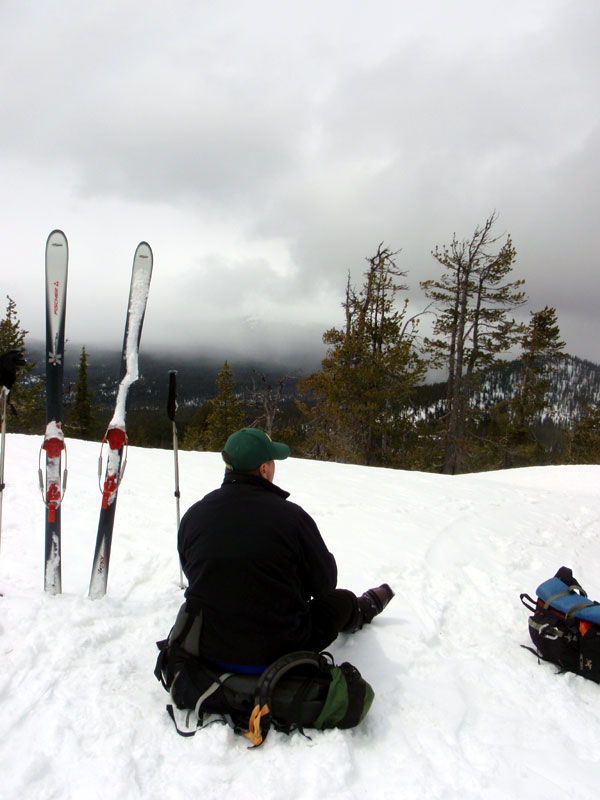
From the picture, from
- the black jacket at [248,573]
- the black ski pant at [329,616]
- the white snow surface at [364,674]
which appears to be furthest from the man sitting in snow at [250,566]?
the white snow surface at [364,674]

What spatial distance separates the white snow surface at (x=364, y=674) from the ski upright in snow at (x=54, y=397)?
0.38 metres

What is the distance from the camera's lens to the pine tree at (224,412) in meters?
29.5

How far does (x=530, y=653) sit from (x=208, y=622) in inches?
94.8

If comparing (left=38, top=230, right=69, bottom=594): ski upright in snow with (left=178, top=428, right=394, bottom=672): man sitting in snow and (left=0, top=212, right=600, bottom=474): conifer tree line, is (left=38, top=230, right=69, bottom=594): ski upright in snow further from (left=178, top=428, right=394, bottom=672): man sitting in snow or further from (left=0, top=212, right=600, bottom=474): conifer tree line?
(left=0, top=212, right=600, bottom=474): conifer tree line

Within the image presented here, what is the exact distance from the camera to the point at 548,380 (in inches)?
1009

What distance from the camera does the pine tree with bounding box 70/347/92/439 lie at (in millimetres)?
37375

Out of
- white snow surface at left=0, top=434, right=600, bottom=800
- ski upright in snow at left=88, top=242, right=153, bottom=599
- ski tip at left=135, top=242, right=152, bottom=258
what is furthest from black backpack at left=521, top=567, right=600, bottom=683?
ski tip at left=135, top=242, right=152, bottom=258

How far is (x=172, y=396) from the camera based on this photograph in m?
4.10

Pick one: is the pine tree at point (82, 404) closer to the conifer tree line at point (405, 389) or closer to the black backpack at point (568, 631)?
the conifer tree line at point (405, 389)

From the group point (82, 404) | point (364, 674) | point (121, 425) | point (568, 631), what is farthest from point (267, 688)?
point (82, 404)

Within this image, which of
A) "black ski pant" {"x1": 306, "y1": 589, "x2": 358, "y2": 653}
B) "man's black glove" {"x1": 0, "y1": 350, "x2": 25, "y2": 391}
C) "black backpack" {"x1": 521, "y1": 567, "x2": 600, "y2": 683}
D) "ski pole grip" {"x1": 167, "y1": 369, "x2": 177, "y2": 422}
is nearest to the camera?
"black ski pant" {"x1": 306, "y1": 589, "x2": 358, "y2": 653}

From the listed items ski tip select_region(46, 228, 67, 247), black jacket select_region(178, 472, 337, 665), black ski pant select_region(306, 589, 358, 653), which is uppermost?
ski tip select_region(46, 228, 67, 247)

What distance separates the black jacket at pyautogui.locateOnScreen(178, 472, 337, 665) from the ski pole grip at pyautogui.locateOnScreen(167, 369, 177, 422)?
1.88 metres

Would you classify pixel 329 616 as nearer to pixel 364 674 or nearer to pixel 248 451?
pixel 364 674
